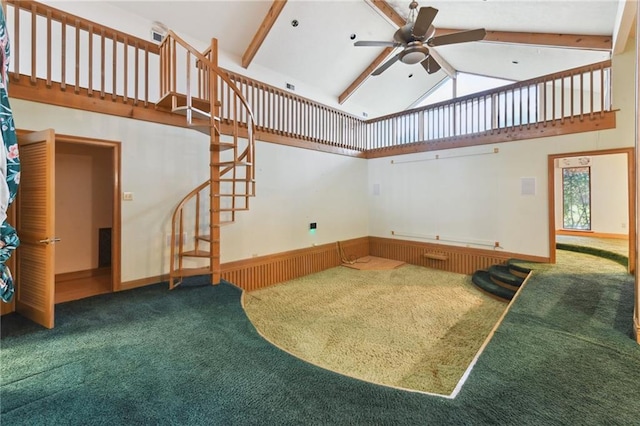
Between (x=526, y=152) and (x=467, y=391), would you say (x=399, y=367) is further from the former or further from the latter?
(x=526, y=152)

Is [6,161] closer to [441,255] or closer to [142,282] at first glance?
[142,282]

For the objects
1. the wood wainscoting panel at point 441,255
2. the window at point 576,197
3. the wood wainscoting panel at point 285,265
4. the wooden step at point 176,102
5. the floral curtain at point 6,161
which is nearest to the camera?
the floral curtain at point 6,161

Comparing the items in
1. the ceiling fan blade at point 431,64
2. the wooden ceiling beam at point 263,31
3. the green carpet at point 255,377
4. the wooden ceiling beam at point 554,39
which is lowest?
the green carpet at point 255,377

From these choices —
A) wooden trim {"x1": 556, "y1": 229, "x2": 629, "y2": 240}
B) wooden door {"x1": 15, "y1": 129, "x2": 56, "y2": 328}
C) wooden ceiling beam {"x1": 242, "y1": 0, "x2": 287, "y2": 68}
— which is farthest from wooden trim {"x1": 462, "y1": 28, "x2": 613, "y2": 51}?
wooden door {"x1": 15, "y1": 129, "x2": 56, "y2": 328}

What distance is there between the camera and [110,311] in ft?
9.66

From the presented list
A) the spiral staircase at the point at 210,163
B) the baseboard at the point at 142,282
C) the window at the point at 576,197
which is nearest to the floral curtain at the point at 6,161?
the spiral staircase at the point at 210,163

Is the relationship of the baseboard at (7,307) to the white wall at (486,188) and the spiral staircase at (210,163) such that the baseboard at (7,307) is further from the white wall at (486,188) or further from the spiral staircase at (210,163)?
the white wall at (486,188)

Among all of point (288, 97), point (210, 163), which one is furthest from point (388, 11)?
point (210, 163)

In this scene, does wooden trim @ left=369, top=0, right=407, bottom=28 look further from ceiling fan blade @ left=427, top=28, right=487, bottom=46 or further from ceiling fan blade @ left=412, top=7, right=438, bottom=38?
ceiling fan blade @ left=412, top=7, right=438, bottom=38

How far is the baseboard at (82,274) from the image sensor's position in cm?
→ 433

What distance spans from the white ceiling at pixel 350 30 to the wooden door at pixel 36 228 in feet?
12.8

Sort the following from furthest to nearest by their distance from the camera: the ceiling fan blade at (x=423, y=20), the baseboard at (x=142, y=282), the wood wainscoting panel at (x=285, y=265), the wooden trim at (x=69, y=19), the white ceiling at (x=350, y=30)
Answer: the wood wainscoting panel at (x=285, y=265), the white ceiling at (x=350, y=30), the baseboard at (x=142, y=282), the ceiling fan blade at (x=423, y=20), the wooden trim at (x=69, y=19)

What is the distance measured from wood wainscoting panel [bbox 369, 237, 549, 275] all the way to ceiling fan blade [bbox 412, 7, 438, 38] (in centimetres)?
427

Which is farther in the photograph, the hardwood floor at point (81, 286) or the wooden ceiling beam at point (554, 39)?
the wooden ceiling beam at point (554, 39)
